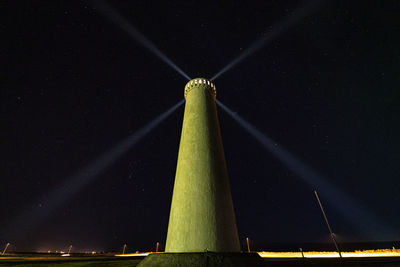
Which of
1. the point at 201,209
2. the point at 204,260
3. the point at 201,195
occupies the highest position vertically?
the point at 201,195

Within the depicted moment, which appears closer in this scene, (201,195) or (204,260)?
(204,260)

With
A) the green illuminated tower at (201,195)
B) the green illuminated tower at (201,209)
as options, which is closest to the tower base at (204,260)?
the green illuminated tower at (201,209)

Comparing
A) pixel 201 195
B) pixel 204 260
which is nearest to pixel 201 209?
pixel 201 195

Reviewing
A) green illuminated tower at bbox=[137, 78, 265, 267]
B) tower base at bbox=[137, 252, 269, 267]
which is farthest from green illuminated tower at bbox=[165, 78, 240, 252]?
tower base at bbox=[137, 252, 269, 267]

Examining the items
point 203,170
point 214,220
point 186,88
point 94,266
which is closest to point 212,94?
point 186,88

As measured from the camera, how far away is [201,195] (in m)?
8.36

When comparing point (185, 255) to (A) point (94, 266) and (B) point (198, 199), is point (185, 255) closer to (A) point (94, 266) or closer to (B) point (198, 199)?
(B) point (198, 199)

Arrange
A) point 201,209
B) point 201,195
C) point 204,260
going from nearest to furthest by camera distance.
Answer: point 204,260 < point 201,209 < point 201,195

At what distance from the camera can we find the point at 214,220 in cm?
793

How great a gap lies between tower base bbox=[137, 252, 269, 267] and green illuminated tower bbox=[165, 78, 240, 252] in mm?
1346

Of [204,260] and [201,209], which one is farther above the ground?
[201,209]

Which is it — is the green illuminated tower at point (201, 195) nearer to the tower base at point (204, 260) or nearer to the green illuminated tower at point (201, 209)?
the green illuminated tower at point (201, 209)

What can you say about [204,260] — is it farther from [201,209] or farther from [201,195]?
[201,195]

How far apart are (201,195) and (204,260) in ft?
9.19
